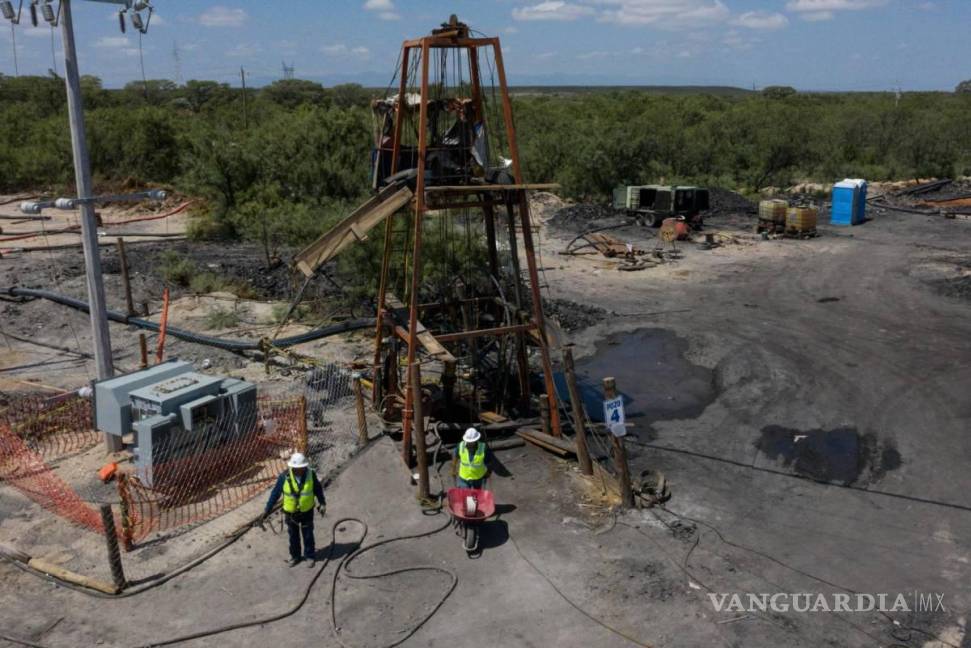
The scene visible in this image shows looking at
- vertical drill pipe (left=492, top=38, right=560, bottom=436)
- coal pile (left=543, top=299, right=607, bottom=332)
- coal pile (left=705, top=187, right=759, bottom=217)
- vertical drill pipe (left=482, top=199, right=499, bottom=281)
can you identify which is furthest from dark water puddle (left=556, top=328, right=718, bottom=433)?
coal pile (left=705, top=187, right=759, bottom=217)

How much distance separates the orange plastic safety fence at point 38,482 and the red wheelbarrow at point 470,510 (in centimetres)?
494

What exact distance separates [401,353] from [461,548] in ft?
30.3

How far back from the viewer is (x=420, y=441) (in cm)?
1236

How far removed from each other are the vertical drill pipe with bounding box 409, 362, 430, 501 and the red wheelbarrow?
3.29ft

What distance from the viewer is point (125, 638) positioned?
901 centimetres

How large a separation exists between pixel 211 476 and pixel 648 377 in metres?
10.3

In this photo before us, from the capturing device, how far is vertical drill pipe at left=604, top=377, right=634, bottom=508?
1138 cm

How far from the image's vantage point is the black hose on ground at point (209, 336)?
19.4 metres

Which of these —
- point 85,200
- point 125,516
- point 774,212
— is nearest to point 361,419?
point 125,516

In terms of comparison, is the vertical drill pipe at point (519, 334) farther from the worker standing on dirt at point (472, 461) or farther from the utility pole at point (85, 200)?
the utility pole at point (85, 200)

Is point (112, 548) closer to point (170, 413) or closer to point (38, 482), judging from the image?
point (170, 413)

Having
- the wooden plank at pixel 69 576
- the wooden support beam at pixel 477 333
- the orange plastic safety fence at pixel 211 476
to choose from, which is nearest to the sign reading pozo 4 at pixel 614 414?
the wooden support beam at pixel 477 333

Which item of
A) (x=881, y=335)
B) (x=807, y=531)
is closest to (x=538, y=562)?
(x=807, y=531)

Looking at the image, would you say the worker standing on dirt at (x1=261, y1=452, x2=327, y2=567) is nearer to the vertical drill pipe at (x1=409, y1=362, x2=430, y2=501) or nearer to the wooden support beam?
the vertical drill pipe at (x1=409, y1=362, x2=430, y2=501)
